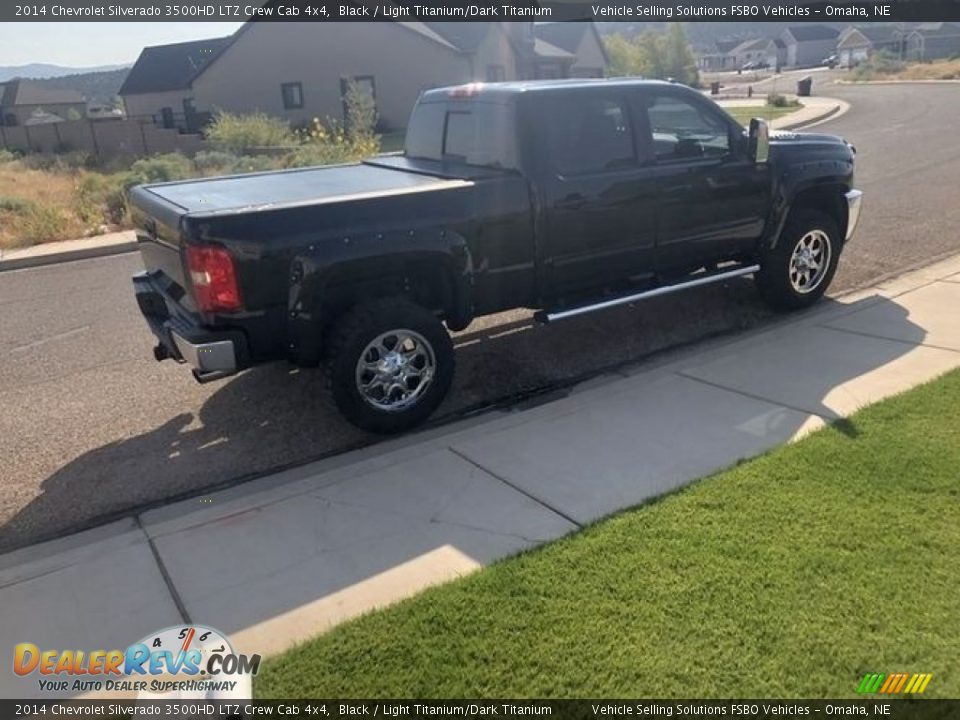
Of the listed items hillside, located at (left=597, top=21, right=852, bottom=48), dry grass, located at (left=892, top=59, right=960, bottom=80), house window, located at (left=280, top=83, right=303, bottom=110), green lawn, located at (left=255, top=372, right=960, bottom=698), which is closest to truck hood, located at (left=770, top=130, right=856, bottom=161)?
green lawn, located at (left=255, top=372, right=960, bottom=698)

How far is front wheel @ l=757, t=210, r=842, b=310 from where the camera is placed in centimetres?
690

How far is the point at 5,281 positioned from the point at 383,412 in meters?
8.30

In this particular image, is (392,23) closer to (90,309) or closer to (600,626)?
(90,309)

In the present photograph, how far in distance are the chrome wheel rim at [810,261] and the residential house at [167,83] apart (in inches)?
1446

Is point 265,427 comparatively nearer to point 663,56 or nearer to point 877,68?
point 663,56

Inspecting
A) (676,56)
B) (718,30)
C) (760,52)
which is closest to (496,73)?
(676,56)

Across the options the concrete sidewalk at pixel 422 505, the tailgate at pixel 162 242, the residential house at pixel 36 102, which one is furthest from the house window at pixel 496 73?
the residential house at pixel 36 102

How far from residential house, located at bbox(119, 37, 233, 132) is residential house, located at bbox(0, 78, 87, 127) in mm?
18981

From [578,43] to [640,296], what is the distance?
1979 inches

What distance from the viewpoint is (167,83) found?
143 ft

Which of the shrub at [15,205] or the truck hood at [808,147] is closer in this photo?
the truck hood at [808,147]

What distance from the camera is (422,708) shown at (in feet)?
9.32

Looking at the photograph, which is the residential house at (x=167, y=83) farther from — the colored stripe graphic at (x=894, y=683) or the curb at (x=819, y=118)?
the colored stripe graphic at (x=894, y=683)

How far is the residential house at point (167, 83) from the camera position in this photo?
137 ft
